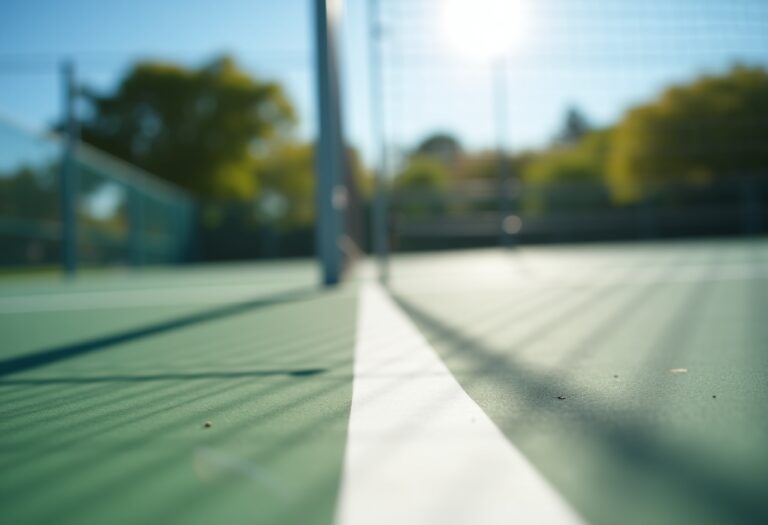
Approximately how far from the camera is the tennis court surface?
96cm

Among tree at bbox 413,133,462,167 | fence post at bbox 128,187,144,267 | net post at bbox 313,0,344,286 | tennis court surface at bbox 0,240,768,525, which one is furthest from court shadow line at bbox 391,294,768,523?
fence post at bbox 128,187,144,267

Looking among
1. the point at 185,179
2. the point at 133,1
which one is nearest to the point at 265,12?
the point at 133,1

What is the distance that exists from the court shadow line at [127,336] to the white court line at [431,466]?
162cm

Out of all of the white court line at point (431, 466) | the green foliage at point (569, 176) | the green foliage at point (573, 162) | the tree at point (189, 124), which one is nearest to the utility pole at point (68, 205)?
the white court line at point (431, 466)

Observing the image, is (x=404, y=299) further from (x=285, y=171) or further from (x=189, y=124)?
(x=189, y=124)

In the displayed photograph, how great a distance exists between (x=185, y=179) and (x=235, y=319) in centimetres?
2187

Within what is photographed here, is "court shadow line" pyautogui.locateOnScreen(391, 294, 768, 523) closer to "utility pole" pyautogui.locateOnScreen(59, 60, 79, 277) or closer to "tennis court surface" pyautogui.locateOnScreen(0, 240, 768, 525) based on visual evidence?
"tennis court surface" pyautogui.locateOnScreen(0, 240, 768, 525)

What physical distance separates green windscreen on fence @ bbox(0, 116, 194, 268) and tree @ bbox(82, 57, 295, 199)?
12.0 meters

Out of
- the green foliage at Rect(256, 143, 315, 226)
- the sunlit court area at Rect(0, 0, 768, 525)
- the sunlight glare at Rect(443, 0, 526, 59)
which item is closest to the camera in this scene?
the sunlit court area at Rect(0, 0, 768, 525)

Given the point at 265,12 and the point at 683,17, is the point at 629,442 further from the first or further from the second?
the point at 683,17

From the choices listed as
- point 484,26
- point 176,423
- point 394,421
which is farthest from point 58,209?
point 394,421

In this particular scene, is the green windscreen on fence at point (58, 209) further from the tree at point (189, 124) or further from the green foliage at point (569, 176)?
the tree at point (189, 124)

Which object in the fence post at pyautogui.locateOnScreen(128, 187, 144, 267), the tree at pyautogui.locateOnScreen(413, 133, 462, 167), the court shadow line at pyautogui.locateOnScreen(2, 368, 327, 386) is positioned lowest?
the court shadow line at pyautogui.locateOnScreen(2, 368, 327, 386)

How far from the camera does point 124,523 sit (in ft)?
3.04
